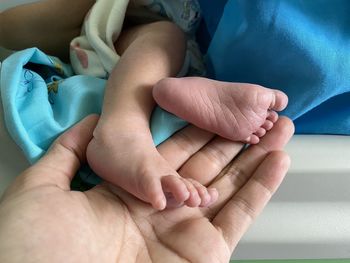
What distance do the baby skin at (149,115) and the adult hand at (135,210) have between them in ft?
0.08

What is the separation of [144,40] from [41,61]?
0.47ft

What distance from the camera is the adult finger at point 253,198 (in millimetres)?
582

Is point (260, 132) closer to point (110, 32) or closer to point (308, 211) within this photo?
point (308, 211)

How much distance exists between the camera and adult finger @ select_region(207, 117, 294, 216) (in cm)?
61

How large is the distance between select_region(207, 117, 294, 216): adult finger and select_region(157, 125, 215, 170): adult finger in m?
0.05

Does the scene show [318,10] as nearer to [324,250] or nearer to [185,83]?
[185,83]

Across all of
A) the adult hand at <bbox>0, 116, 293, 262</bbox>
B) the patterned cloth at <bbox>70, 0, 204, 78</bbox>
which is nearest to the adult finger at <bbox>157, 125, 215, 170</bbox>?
the adult hand at <bbox>0, 116, 293, 262</bbox>

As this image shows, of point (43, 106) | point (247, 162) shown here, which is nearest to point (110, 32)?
point (43, 106)

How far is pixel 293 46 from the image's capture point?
59 centimetres

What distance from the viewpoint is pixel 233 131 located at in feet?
1.94

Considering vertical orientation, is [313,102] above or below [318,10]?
below

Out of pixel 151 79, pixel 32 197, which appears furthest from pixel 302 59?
pixel 32 197

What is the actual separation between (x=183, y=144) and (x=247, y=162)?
81 millimetres

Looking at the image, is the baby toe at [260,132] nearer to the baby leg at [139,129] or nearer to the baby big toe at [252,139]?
the baby big toe at [252,139]
